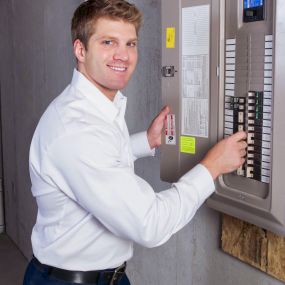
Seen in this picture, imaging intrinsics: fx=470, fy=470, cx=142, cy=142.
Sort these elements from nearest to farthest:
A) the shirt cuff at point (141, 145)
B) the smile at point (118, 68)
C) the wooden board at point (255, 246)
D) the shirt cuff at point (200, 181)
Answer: the shirt cuff at point (200, 181) < the smile at point (118, 68) < the wooden board at point (255, 246) < the shirt cuff at point (141, 145)

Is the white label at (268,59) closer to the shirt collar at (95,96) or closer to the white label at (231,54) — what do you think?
the white label at (231,54)

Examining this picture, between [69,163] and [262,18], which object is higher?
[262,18]

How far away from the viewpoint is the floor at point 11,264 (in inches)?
148

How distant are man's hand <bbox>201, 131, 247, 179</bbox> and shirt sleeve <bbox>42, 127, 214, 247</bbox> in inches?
3.3

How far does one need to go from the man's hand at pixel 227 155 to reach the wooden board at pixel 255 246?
1.14 feet

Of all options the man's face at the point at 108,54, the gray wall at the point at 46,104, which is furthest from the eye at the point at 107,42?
the gray wall at the point at 46,104

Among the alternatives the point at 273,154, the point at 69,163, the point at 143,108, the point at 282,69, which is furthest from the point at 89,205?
the point at 143,108

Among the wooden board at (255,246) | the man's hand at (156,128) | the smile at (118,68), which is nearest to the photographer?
the smile at (118,68)

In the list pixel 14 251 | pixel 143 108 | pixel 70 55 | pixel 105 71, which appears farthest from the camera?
pixel 14 251

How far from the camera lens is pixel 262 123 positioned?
131cm

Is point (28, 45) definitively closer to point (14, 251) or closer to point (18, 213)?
point (18, 213)

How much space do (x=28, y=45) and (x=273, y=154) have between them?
2921 mm

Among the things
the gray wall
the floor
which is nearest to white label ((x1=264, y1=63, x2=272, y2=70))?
the gray wall

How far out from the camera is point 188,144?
62.6 inches
